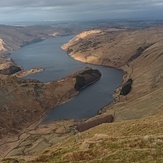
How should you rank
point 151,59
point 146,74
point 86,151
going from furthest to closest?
Result: point 151,59, point 146,74, point 86,151

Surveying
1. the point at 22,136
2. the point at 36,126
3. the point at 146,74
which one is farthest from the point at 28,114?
the point at 146,74

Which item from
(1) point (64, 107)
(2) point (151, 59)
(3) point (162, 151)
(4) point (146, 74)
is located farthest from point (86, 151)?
(2) point (151, 59)

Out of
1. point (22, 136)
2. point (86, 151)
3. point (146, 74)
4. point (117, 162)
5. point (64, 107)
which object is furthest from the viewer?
point (146, 74)

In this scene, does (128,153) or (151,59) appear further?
(151,59)

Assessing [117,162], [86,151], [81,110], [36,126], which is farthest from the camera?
[81,110]

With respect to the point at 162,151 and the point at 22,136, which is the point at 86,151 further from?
the point at 22,136

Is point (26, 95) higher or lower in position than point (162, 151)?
lower

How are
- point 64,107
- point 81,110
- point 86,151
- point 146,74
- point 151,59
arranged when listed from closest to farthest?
1. point 86,151
2. point 81,110
3. point 64,107
4. point 146,74
5. point 151,59

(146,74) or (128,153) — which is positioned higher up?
(128,153)

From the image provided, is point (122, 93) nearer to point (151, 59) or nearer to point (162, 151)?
point (151, 59)
